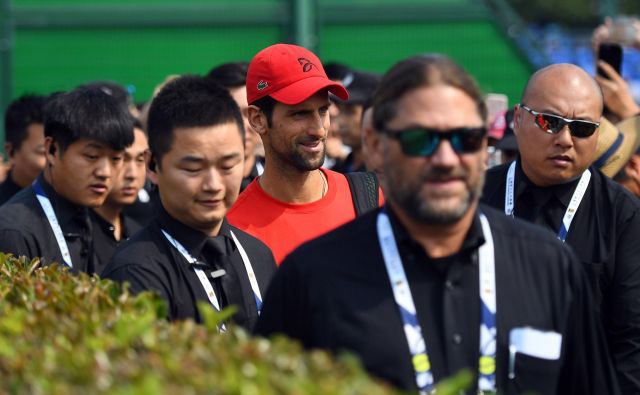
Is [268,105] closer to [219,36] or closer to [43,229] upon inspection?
[43,229]

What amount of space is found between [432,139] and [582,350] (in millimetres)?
Answer: 911

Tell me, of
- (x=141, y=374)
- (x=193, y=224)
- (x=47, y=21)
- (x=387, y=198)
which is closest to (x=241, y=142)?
(x=193, y=224)

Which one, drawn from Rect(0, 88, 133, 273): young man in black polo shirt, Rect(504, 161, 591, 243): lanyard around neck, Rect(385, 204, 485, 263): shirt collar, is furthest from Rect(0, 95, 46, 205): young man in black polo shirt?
Rect(385, 204, 485, 263): shirt collar

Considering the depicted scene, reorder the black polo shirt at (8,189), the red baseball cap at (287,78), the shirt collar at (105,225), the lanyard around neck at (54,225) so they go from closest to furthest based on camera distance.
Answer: the red baseball cap at (287,78) < the lanyard around neck at (54,225) < the shirt collar at (105,225) < the black polo shirt at (8,189)

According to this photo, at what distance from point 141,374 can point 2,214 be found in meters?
3.75

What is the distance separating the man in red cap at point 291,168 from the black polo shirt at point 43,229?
110 centimetres

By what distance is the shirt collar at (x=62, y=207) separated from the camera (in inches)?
280

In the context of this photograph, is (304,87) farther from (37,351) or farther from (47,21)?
(47,21)

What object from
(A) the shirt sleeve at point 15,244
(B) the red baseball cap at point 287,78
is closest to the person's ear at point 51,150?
(A) the shirt sleeve at point 15,244

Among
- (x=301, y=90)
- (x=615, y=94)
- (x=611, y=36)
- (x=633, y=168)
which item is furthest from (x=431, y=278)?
(x=611, y=36)

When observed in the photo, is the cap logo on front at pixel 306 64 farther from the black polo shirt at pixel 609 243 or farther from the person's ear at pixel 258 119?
the black polo shirt at pixel 609 243

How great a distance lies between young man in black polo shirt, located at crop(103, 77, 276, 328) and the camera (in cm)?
511

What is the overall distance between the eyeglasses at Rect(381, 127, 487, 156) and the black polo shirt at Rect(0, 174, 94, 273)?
293cm

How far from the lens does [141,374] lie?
3211 mm
